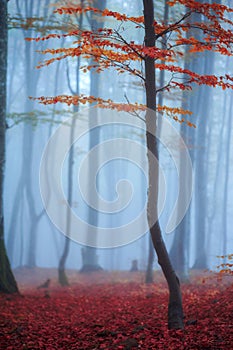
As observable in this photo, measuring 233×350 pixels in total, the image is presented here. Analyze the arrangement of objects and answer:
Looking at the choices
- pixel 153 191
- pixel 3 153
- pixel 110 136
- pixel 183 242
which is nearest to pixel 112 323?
pixel 153 191

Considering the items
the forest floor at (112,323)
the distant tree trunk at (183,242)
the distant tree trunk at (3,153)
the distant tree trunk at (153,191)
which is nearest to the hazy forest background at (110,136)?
the distant tree trunk at (183,242)

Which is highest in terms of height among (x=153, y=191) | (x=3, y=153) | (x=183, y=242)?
(x=3, y=153)

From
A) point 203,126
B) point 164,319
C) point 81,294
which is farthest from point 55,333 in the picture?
point 203,126

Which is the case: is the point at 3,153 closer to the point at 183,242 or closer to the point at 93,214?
the point at 183,242

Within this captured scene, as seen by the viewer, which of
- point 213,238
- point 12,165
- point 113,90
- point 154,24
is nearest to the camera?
point 154,24

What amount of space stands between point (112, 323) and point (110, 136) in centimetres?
2789

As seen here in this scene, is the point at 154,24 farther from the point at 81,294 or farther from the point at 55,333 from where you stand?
the point at 81,294

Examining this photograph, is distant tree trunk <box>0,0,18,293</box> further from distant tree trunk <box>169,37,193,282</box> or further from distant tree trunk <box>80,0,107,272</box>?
distant tree trunk <box>80,0,107,272</box>

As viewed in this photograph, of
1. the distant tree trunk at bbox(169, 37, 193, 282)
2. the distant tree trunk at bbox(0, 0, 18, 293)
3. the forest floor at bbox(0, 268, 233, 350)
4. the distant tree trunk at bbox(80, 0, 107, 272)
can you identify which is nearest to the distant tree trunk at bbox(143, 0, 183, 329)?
the forest floor at bbox(0, 268, 233, 350)

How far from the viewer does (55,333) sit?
279 inches

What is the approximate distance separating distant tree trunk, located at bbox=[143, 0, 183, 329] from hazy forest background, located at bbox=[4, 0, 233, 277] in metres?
5.83

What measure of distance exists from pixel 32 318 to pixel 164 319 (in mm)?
2639

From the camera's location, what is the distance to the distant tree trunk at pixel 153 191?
6.80 m

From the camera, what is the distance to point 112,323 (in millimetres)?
7551
